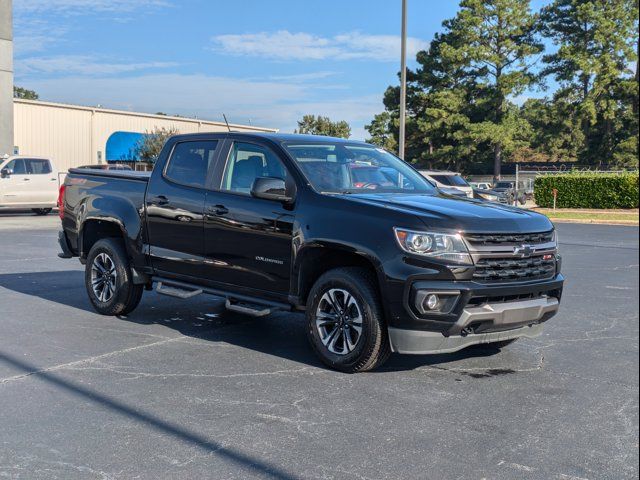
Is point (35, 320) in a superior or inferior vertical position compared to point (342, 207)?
inferior

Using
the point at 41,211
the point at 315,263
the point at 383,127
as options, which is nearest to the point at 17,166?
the point at 41,211

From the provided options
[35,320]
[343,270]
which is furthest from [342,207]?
[35,320]

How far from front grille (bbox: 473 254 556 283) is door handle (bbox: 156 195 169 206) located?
11.0 ft

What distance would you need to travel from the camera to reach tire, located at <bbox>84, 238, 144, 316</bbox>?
7.68m

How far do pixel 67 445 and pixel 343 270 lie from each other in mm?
2486

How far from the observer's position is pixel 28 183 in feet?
79.8

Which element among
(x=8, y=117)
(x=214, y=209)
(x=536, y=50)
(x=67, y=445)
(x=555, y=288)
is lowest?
(x=67, y=445)

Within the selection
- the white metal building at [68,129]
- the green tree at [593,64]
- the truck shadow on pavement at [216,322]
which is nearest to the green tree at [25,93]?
the white metal building at [68,129]

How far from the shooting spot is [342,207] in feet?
19.1

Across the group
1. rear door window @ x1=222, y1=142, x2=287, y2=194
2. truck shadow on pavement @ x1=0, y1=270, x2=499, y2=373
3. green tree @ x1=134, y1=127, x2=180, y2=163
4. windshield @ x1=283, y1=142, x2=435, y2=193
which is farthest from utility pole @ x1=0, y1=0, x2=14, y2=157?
windshield @ x1=283, y1=142, x2=435, y2=193

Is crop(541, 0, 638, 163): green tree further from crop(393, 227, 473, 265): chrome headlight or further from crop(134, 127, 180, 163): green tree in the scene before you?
crop(393, 227, 473, 265): chrome headlight

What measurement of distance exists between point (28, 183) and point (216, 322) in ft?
62.0

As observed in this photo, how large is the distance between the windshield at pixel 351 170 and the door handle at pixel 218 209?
2.62 feet

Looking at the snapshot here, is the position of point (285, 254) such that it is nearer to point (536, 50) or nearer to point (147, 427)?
point (147, 427)
